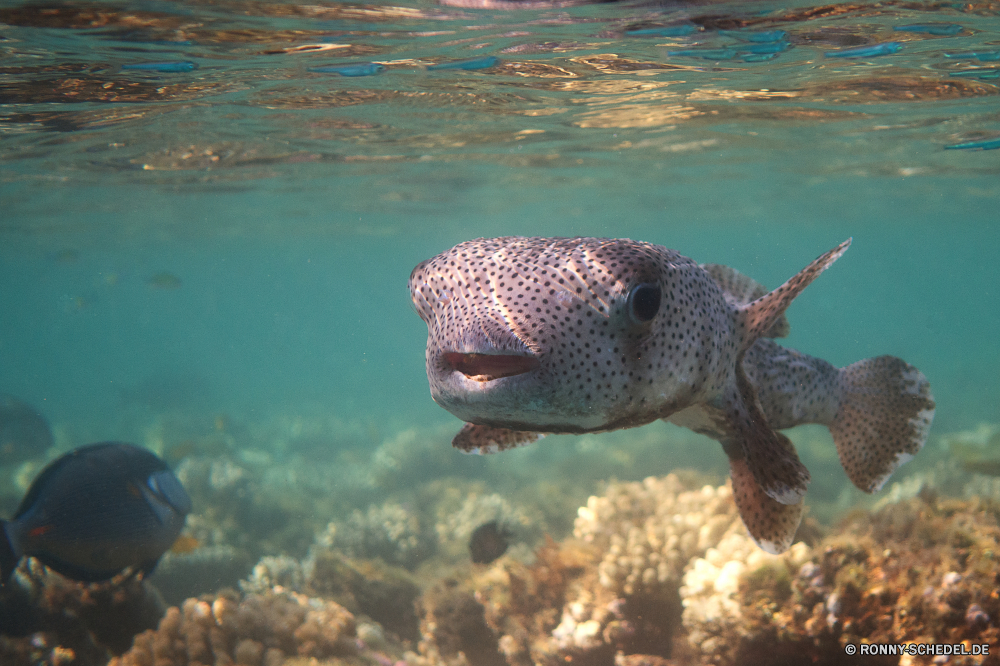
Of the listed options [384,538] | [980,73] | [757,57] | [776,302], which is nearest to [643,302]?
[776,302]

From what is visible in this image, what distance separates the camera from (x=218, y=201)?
83.9 feet

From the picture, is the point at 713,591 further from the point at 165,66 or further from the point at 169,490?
the point at 165,66

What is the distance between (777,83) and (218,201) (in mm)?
22658

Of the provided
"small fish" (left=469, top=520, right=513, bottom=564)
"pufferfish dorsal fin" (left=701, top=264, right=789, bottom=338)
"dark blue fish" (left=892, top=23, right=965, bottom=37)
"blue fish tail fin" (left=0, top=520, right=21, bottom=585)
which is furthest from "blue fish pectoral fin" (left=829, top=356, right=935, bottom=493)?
"dark blue fish" (left=892, top=23, right=965, bottom=37)

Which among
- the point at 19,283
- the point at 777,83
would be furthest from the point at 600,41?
the point at 19,283

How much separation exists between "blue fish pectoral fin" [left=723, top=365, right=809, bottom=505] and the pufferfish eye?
0.92 m

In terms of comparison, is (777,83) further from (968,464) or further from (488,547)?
(488,547)

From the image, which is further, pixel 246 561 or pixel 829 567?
pixel 246 561

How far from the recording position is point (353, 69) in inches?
397

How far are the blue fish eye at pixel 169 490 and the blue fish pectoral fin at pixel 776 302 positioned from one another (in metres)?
5.62

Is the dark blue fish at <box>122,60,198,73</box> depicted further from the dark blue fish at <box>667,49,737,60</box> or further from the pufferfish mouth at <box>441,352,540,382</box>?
the pufferfish mouth at <box>441,352,540,382</box>

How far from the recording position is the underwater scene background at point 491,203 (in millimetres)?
5188

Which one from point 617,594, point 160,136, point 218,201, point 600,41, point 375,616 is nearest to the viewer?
point 617,594

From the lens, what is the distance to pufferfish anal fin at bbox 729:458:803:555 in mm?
3158
